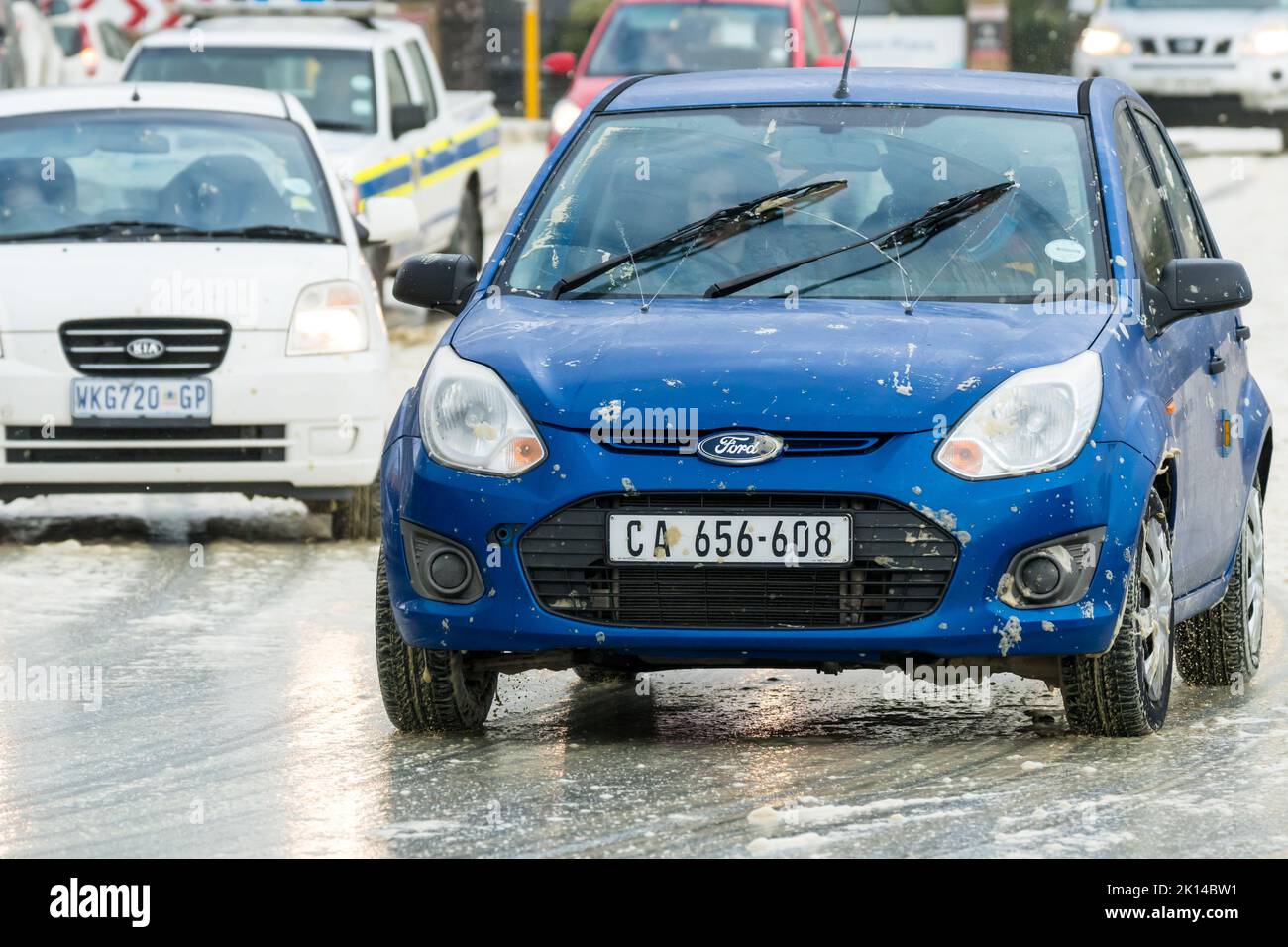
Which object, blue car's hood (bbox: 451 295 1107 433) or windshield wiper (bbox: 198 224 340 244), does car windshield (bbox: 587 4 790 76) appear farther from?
blue car's hood (bbox: 451 295 1107 433)

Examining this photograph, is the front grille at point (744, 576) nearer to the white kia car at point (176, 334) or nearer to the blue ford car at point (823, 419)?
the blue ford car at point (823, 419)

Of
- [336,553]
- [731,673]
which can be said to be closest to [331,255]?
[336,553]

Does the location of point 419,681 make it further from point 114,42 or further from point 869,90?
point 114,42

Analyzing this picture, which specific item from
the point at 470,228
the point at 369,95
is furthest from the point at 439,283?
the point at 470,228

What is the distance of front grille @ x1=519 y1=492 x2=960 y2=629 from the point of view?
654 centimetres

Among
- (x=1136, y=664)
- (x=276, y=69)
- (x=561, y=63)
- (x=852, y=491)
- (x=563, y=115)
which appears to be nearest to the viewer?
(x=852, y=491)

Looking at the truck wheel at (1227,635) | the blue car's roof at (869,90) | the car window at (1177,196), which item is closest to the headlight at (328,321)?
the blue car's roof at (869,90)

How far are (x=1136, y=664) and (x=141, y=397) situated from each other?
4.89 metres

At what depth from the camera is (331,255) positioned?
11383mm

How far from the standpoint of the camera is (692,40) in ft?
71.9

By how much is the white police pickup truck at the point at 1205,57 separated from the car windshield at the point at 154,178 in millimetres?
15204

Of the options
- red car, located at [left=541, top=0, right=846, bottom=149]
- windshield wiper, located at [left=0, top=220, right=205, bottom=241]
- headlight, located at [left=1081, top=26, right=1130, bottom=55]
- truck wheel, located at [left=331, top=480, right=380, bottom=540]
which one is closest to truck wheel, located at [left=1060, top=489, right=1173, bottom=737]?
truck wheel, located at [left=331, top=480, right=380, bottom=540]

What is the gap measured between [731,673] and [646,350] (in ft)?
5.81

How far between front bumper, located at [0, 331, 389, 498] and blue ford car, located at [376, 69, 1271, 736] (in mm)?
3032
